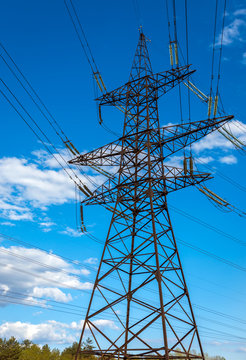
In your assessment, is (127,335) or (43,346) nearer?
(127,335)

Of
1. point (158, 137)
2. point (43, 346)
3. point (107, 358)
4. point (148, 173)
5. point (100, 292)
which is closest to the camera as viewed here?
point (107, 358)

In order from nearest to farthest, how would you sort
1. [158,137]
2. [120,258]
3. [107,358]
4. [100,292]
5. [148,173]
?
[107,358] < [100,292] < [120,258] < [148,173] < [158,137]

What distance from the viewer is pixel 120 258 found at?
56.7 ft

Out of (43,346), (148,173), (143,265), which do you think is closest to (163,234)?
(143,265)

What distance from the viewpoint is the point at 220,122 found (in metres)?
18.2

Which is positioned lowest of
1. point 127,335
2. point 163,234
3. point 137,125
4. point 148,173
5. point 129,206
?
point 127,335

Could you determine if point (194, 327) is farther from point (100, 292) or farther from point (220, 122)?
point (220, 122)

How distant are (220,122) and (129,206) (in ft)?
23.9

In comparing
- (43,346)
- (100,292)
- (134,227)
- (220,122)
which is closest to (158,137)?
(220,122)

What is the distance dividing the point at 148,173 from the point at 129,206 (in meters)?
2.35

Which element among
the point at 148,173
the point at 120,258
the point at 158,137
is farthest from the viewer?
the point at 158,137

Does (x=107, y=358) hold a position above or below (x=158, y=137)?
below

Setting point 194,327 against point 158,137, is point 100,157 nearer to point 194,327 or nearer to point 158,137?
point 158,137

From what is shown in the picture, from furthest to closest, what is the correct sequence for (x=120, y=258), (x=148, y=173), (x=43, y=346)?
(x=43, y=346) < (x=148, y=173) < (x=120, y=258)
